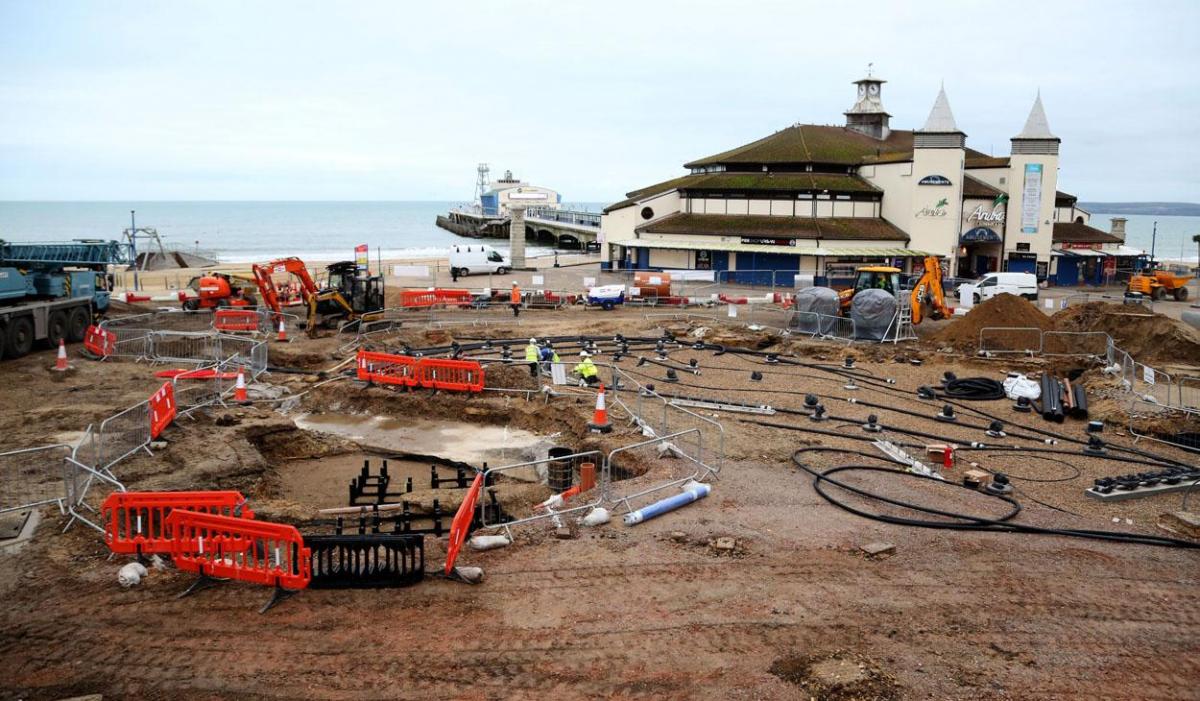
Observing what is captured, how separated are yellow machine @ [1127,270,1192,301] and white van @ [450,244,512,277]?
3363cm

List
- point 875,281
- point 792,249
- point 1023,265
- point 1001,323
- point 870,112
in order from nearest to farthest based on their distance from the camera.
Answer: point 1001,323 < point 875,281 < point 792,249 < point 1023,265 < point 870,112

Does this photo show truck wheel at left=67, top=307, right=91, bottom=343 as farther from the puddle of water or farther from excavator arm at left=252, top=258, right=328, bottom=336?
the puddle of water

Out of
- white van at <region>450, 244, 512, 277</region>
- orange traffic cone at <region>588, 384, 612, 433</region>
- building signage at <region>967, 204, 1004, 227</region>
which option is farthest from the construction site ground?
building signage at <region>967, 204, 1004, 227</region>

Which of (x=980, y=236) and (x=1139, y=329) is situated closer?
(x=1139, y=329)

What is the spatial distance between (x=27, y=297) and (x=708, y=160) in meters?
39.8

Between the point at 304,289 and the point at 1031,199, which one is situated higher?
the point at 1031,199

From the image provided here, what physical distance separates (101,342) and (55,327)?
2557mm

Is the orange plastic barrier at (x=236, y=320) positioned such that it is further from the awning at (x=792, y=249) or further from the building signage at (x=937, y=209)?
the building signage at (x=937, y=209)

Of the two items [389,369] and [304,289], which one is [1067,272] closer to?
[304,289]

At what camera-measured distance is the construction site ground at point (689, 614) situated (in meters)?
8.00

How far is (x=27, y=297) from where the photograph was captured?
27109 millimetres

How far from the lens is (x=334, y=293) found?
102ft

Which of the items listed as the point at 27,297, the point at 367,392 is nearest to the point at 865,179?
the point at 367,392

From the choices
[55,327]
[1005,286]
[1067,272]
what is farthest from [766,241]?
[55,327]
